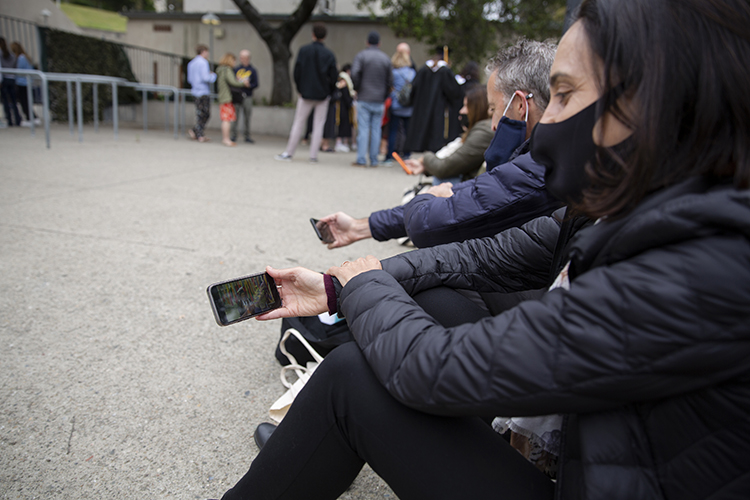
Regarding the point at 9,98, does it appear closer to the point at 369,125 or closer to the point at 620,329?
the point at 369,125

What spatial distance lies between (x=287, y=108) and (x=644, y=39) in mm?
14393

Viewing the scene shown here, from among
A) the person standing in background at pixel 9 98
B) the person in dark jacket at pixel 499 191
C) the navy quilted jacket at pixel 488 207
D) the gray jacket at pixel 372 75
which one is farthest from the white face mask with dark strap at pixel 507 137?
the person standing in background at pixel 9 98

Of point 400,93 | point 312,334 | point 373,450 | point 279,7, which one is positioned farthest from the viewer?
point 279,7

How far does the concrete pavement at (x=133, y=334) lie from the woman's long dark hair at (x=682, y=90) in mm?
1310

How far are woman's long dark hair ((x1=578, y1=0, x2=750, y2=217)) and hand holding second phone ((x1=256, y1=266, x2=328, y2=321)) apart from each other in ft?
2.81

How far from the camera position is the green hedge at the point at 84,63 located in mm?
12353

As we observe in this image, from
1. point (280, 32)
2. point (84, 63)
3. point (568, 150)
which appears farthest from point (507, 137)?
point (84, 63)

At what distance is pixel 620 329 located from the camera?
2.79 ft

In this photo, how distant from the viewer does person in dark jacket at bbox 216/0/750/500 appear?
0.82 meters

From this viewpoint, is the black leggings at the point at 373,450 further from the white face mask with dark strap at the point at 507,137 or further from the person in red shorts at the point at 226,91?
the person in red shorts at the point at 226,91

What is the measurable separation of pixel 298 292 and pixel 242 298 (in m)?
0.16

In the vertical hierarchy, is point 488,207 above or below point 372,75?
below

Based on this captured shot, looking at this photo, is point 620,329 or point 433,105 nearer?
point 620,329

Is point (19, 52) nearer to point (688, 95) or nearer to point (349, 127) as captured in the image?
point (349, 127)
